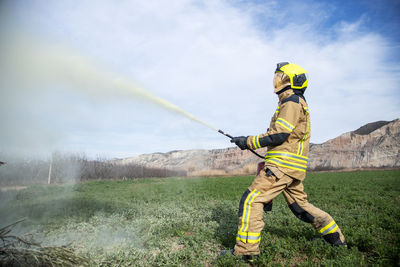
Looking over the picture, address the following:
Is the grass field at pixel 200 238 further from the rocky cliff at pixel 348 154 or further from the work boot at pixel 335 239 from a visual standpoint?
the rocky cliff at pixel 348 154

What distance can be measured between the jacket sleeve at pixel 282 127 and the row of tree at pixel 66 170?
4.90m

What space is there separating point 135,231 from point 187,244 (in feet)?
4.63

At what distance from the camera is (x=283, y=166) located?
13.0 ft

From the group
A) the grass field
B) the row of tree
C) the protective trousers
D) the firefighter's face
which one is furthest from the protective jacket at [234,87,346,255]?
the row of tree

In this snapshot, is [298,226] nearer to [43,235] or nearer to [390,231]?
[390,231]

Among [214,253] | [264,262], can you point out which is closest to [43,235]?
[214,253]

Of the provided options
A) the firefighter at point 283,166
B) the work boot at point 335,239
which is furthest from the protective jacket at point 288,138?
the work boot at point 335,239

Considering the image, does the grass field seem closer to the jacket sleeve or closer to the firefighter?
the firefighter

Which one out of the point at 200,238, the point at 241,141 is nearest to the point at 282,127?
the point at 241,141

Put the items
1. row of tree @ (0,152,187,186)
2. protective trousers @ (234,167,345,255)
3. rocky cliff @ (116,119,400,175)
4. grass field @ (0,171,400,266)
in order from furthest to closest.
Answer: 1. rocky cliff @ (116,119,400,175)
2. row of tree @ (0,152,187,186)
3. grass field @ (0,171,400,266)
4. protective trousers @ (234,167,345,255)

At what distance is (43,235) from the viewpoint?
579 centimetres

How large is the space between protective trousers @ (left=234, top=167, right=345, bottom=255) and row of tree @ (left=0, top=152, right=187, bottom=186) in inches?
185

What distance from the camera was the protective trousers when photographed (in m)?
3.87

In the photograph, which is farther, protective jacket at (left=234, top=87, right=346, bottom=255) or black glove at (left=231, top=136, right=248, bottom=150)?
black glove at (left=231, top=136, right=248, bottom=150)
